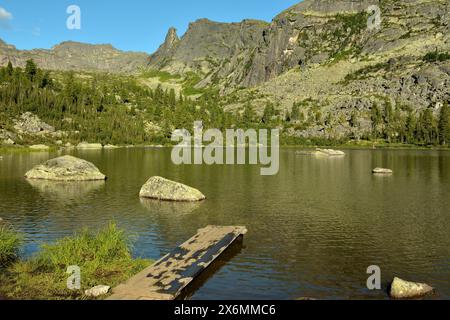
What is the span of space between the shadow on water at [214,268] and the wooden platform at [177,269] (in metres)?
0.46

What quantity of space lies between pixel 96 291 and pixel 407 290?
698 inches

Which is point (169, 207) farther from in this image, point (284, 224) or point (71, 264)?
point (71, 264)

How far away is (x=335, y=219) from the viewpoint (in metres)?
45.6

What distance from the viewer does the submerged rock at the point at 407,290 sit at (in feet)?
76.4

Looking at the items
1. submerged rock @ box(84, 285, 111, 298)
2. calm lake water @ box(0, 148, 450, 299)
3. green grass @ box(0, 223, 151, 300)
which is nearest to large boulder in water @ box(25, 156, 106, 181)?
calm lake water @ box(0, 148, 450, 299)

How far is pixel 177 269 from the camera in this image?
26312 mm

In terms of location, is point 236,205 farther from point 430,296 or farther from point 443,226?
point 430,296

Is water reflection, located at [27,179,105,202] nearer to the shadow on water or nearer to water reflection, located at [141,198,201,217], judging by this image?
water reflection, located at [141,198,201,217]

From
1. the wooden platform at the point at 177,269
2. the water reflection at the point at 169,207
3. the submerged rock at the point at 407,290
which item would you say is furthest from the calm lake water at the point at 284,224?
the wooden platform at the point at 177,269

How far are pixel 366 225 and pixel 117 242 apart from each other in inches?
1026

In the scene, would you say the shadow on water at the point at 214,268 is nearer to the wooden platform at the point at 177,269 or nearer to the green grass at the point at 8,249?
the wooden platform at the point at 177,269

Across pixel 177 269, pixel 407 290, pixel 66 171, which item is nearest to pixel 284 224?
pixel 177 269

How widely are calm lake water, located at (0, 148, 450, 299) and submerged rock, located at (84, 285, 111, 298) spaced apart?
549 cm
